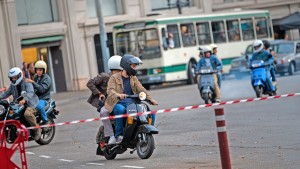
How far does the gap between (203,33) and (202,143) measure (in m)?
25.6

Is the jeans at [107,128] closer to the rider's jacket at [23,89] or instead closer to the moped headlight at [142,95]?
the moped headlight at [142,95]

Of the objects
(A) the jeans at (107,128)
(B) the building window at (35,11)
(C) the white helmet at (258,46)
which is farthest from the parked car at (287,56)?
(A) the jeans at (107,128)

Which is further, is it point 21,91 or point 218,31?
point 218,31

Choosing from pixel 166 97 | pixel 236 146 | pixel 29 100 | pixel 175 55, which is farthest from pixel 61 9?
pixel 236 146

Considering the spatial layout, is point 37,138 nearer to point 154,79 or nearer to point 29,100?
point 29,100

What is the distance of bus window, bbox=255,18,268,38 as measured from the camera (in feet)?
146

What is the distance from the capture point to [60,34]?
45625 millimetres

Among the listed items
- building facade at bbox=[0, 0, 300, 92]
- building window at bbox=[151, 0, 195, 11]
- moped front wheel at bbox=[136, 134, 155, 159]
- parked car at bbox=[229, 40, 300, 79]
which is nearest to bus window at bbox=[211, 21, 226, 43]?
parked car at bbox=[229, 40, 300, 79]

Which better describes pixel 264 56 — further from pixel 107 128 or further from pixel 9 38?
pixel 9 38

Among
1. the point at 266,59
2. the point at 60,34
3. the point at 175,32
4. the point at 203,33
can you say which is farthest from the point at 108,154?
the point at 60,34

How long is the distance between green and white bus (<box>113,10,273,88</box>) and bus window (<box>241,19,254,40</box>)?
70 cm

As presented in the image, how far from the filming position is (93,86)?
53.8 ft

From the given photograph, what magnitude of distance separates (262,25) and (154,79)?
7.72m

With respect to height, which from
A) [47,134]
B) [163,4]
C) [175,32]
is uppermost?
[163,4]
